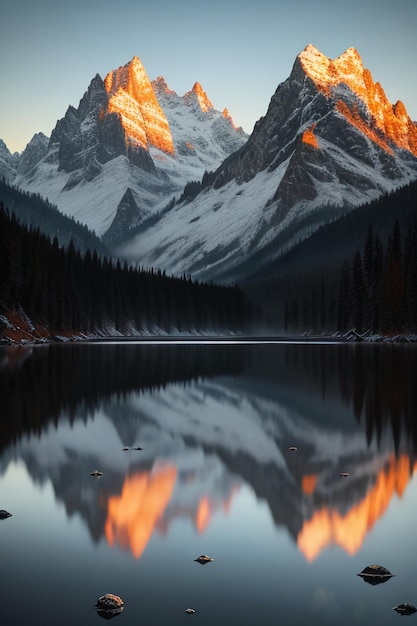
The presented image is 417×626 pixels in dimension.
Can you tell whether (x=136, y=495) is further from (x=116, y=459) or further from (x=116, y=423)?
(x=116, y=423)

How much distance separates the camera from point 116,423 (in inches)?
941

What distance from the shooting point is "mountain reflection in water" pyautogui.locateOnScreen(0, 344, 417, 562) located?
12961 millimetres

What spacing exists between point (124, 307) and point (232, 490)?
6082 inches

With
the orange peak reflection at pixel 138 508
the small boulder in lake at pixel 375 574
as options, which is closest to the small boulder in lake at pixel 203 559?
the orange peak reflection at pixel 138 508

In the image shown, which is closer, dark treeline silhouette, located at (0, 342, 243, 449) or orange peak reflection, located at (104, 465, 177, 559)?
orange peak reflection, located at (104, 465, 177, 559)

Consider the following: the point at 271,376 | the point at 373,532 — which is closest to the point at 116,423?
the point at 373,532

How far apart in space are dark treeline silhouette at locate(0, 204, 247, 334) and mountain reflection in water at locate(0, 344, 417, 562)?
68087 millimetres

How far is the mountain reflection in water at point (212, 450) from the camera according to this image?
13.0 meters

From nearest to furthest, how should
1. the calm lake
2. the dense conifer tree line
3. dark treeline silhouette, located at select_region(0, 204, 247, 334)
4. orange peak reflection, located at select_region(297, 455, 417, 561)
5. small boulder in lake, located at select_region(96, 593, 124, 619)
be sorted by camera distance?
small boulder in lake, located at select_region(96, 593, 124, 619) → the calm lake → orange peak reflection, located at select_region(297, 455, 417, 561) → dark treeline silhouette, located at select_region(0, 204, 247, 334) → the dense conifer tree line

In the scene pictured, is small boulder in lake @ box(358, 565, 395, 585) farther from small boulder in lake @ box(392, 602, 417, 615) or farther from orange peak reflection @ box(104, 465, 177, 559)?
orange peak reflection @ box(104, 465, 177, 559)

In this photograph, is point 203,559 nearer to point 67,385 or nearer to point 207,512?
point 207,512

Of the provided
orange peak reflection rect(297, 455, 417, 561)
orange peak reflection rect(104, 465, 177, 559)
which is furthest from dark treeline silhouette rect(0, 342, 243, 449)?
orange peak reflection rect(297, 455, 417, 561)

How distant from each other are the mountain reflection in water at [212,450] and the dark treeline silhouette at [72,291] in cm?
6809

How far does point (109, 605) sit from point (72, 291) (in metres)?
122
